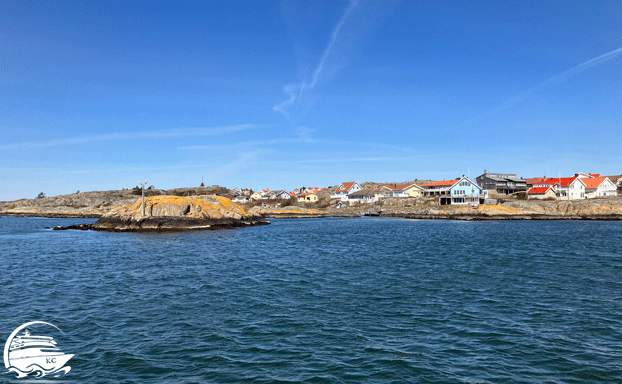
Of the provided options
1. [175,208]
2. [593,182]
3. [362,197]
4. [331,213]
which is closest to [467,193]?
[593,182]

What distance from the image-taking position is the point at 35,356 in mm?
12359

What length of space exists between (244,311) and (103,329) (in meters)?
5.53

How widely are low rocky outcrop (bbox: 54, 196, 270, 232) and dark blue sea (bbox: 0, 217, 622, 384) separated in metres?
33.1

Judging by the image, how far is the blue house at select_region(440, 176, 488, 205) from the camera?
115125 mm

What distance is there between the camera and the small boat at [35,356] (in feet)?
36.7

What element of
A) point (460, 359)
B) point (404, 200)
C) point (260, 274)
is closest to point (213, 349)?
point (460, 359)

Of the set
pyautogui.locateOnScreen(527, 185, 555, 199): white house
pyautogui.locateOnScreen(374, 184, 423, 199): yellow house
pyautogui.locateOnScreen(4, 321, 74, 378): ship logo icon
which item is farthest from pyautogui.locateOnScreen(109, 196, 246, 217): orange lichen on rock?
pyautogui.locateOnScreen(527, 185, 555, 199): white house

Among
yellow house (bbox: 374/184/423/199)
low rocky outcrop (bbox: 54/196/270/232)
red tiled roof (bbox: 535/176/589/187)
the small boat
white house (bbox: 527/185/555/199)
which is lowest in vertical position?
the small boat

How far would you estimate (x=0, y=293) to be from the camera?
20.0 m

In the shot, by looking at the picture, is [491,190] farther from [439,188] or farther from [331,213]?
[331,213]

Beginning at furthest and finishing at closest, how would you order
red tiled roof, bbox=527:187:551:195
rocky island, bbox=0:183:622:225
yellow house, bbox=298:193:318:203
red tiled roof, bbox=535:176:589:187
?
yellow house, bbox=298:193:318:203 < red tiled roof, bbox=527:187:551:195 < red tiled roof, bbox=535:176:589:187 < rocky island, bbox=0:183:622:225

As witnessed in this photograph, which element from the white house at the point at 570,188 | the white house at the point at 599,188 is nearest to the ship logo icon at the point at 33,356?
the white house at the point at 570,188

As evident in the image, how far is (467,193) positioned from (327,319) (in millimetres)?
111445

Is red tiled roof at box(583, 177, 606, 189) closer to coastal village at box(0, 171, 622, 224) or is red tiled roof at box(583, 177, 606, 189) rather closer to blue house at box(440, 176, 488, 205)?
coastal village at box(0, 171, 622, 224)
